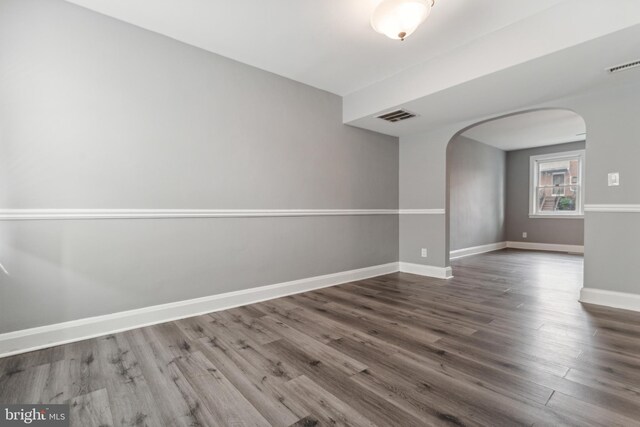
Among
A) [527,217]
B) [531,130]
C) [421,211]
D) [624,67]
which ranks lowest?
[527,217]

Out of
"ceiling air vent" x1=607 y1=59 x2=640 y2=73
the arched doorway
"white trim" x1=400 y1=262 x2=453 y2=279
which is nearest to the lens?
"ceiling air vent" x1=607 y1=59 x2=640 y2=73

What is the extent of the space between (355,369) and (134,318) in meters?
1.76

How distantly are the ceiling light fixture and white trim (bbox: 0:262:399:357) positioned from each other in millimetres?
2509

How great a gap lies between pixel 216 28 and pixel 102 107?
42.4 inches

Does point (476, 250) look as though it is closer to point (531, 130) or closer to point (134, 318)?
point (531, 130)

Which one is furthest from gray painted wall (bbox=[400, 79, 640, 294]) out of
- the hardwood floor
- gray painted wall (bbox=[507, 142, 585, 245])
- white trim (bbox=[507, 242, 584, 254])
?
gray painted wall (bbox=[507, 142, 585, 245])

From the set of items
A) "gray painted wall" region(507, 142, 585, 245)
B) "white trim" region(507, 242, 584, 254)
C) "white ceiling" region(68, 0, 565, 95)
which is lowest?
"white trim" region(507, 242, 584, 254)

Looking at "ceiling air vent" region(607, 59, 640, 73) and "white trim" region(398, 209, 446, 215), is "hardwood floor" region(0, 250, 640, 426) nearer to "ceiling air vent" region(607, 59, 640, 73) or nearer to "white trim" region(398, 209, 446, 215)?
"white trim" region(398, 209, 446, 215)

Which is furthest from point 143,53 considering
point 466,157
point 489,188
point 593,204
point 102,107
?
point 489,188

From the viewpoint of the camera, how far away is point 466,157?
580cm

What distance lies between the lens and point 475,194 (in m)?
6.04

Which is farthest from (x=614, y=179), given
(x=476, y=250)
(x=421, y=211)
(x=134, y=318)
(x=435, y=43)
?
(x=134, y=318)

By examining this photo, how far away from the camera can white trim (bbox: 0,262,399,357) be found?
6.20 ft

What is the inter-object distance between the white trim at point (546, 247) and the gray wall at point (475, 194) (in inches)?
13.6
